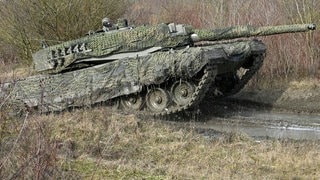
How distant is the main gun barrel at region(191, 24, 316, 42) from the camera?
10159 mm

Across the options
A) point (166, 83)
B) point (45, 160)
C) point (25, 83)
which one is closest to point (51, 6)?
point (25, 83)

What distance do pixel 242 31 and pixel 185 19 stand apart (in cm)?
672

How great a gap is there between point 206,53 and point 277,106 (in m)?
2.82

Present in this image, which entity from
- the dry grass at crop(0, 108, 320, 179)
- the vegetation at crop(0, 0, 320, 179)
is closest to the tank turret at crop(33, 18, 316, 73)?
the vegetation at crop(0, 0, 320, 179)

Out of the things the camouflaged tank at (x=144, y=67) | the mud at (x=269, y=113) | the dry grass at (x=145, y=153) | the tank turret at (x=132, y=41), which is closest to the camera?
the dry grass at (x=145, y=153)

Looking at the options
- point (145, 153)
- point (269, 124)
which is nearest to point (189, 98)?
point (269, 124)

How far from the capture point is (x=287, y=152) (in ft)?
21.8

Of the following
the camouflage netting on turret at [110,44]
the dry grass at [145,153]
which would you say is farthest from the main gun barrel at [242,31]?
the dry grass at [145,153]

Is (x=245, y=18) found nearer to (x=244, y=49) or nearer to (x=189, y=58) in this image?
(x=244, y=49)

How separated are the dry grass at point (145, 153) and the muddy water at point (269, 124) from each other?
4.50 ft

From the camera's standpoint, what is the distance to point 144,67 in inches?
407

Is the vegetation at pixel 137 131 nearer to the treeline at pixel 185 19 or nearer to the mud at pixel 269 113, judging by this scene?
the treeline at pixel 185 19

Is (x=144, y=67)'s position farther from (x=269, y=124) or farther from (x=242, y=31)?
(x=269, y=124)

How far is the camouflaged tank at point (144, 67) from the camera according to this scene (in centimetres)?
1000
